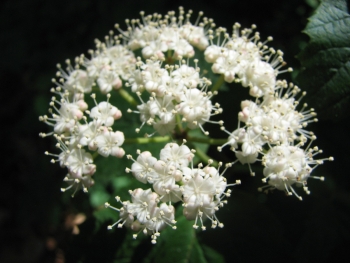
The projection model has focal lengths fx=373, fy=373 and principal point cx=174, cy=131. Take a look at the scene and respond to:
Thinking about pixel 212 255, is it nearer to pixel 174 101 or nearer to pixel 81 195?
pixel 174 101

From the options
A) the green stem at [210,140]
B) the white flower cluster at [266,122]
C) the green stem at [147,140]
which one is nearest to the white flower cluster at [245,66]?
the white flower cluster at [266,122]

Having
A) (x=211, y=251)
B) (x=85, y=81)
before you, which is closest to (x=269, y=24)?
(x=85, y=81)

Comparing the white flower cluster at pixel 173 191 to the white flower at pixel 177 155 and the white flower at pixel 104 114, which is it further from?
the white flower at pixel 104 114

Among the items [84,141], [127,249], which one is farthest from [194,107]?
[127,249]

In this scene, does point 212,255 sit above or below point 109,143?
below

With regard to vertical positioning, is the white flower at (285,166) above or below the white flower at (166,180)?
above

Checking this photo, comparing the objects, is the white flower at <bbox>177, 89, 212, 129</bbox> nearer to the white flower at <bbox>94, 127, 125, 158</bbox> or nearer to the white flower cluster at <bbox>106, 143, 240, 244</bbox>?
the white flower cluster at <bbox>106, 143, 240, 244</bbox>

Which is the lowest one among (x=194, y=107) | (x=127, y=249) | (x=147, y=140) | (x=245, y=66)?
(x=127, y=249)
